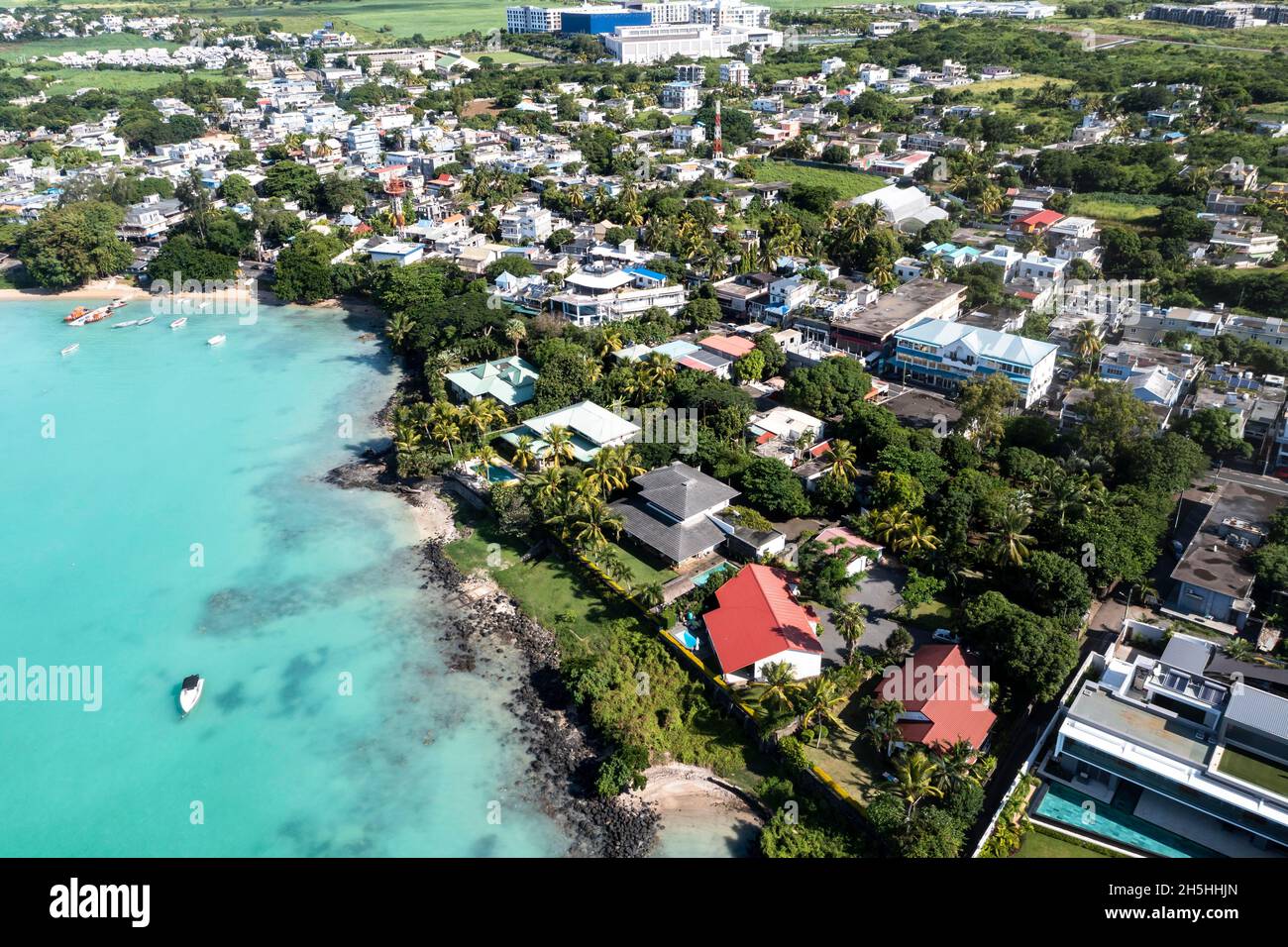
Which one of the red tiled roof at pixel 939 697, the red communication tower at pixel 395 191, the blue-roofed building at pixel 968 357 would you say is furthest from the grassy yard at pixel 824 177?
the red tiled roof at pixel 939 697

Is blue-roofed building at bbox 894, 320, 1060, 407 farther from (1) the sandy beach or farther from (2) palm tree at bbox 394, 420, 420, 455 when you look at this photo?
(1) the sandy beach

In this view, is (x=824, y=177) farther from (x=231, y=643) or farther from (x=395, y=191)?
(x=231, y=643)

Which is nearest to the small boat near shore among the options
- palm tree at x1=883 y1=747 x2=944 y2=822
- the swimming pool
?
palm tree at x1=883 y1=747 x2=944 y2=822

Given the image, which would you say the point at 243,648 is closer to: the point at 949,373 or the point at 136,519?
the point at 136,519

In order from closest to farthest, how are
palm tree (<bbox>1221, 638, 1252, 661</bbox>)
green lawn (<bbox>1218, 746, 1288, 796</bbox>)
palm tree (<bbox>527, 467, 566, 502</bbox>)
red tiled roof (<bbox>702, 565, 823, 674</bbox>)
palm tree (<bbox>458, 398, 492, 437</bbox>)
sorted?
green lawn (<bbox>1218, 746, 1288, 796</bbox>), palm tree (<bbox>1221, 638, 1252, 661</bbox>), red tiled roof (<bbox>702, 565, 823, 674</bbox>), palm tree (<bbox>527, 467, 566, 502</bbox>), palm tree (<bbox>458, 398, 492, 437</bbox>)

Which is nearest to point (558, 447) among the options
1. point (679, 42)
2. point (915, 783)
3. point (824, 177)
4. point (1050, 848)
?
point (915, 783)
